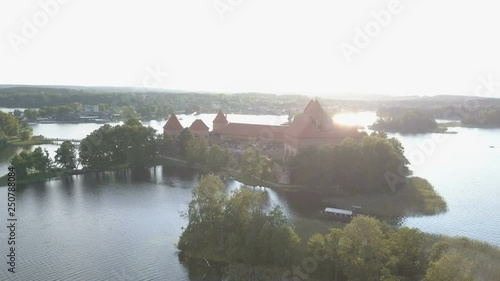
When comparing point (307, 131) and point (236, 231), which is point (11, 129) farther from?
point (236, 231)

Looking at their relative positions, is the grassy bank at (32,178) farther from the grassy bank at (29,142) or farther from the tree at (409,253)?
the tree at (409,253)

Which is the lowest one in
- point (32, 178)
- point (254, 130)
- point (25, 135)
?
point (32, 178)

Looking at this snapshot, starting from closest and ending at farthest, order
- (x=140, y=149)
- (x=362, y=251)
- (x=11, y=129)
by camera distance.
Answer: (x=362, y=251)
(x=140, y=149)
(x=11, y=129)

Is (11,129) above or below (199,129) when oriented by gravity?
below

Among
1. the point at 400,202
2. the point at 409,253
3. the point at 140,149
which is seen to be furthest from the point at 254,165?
the point at 409,253

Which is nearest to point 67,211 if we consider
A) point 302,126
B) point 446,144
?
point 302,126

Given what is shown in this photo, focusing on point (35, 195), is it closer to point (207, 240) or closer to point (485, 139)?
point (207, 240)

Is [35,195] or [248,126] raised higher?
[248,126]

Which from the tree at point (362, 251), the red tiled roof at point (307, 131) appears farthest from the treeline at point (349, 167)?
the tree at point (362, 251)
